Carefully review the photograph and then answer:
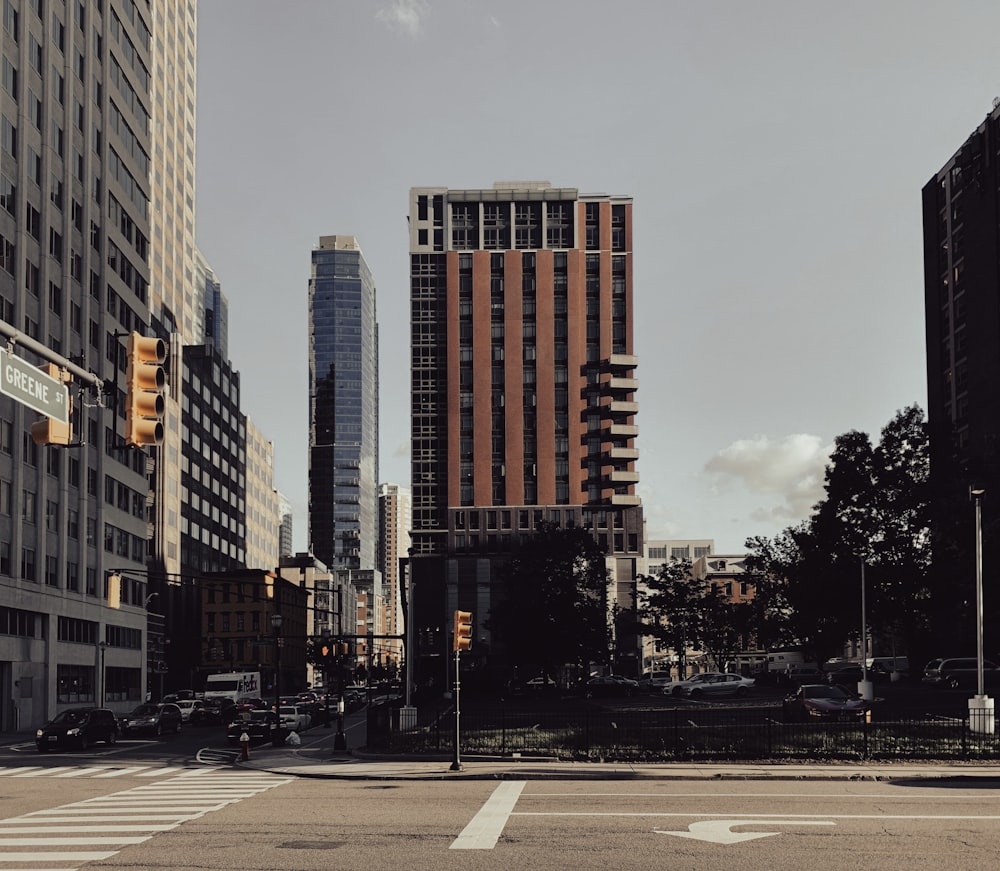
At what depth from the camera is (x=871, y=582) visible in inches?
3167

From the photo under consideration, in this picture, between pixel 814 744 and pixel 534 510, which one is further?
pixel 534 510

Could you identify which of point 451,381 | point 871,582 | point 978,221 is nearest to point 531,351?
point 451,381

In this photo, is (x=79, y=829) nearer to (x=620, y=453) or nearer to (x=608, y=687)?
(x=608, y=687)

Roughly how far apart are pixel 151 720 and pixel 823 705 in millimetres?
30377

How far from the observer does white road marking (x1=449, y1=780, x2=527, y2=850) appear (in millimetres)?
19078

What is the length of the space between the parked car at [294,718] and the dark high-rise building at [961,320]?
39779 mm

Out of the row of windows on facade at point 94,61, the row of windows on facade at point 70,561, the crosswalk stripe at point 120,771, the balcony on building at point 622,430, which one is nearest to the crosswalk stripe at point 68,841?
the crosswalk stripe at point 120,771

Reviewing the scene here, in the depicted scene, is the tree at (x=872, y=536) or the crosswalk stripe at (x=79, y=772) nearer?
the crosswalk stripe at (x=79, y=772)

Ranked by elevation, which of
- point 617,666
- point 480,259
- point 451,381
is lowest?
point 617,666

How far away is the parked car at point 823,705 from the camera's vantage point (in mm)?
47688

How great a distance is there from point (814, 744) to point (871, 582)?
1893 inches

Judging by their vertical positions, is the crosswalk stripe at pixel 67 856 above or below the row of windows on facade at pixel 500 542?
below

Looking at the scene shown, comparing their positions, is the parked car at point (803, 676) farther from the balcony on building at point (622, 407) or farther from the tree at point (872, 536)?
the balcony on building at point (622, 407)

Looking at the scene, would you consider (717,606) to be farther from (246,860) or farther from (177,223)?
(246,860)
